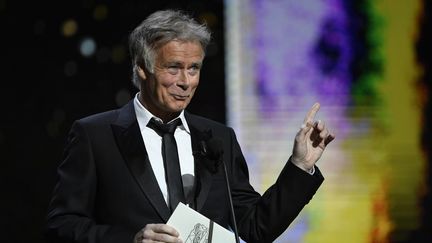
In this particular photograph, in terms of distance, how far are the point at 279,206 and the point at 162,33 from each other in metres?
0.56

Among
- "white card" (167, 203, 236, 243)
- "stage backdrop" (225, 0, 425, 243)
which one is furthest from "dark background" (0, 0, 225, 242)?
"white card" (167, 203, 236, 243)

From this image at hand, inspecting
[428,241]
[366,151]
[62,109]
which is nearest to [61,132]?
[62,109]

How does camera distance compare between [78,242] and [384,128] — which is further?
[384,128]

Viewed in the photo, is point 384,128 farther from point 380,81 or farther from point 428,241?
point 428,241

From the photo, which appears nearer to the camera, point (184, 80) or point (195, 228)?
point (195, 228)

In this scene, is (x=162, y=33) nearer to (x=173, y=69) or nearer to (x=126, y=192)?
(x=173, y=69)

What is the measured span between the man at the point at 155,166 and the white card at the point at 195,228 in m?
0.13

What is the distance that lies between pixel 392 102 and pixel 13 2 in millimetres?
1732

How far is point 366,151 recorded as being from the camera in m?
3.49

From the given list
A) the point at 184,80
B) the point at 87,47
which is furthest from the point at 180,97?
the point at 87,47

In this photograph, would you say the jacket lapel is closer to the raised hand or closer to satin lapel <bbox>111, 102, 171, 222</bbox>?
satin lapel <bbox>111, 102, 171, 222</bbox>

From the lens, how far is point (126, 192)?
6.72 ft

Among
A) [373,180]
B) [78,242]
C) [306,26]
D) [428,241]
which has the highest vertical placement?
[306,26]

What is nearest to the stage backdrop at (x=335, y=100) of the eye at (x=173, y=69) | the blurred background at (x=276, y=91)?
the blurred background at (x=276, y=91)
